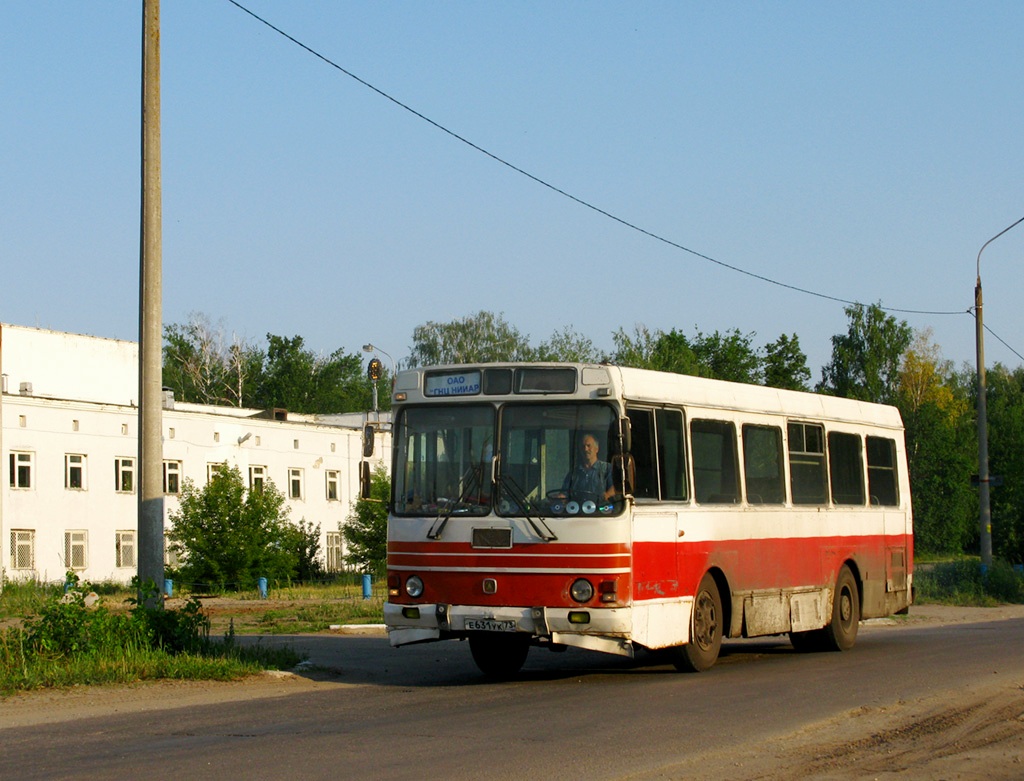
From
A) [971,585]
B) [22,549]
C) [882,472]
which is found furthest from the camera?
[22,549]

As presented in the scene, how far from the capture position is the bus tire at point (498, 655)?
49.0ft

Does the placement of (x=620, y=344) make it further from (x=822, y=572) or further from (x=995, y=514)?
(x=822, y=572)

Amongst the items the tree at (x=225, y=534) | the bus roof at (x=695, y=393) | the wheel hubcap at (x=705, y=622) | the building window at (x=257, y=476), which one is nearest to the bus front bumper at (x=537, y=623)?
the wheel hubcap at (x=705, y=622)

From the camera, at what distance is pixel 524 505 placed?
1345 centimetres

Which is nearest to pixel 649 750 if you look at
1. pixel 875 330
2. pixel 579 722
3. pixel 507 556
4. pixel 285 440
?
pixel 579 722

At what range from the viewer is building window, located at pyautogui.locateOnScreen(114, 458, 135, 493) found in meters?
55.0

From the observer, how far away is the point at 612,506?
13.3 metres

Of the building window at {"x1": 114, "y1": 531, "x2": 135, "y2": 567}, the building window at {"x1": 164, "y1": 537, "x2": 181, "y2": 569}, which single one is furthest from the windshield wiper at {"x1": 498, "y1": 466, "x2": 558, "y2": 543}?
the building window at {"x1": 114, "y1": 531, "x2": 135, "y2": 567}

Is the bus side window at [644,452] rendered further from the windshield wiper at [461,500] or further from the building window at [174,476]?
the building window at [174,476]

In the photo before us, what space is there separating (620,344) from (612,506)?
77.1m

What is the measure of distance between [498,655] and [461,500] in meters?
2.27

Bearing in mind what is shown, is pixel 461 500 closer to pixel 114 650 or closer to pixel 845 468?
pixel 114 650

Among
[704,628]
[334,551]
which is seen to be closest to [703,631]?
[704,628]

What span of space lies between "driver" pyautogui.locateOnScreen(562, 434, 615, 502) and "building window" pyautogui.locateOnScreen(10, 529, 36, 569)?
137 ft
